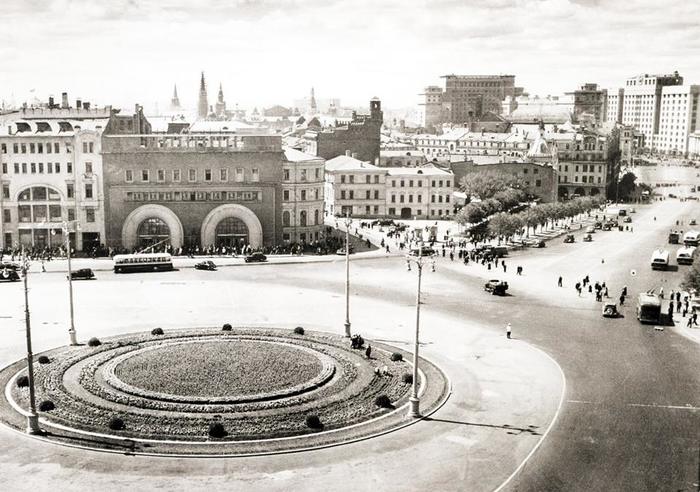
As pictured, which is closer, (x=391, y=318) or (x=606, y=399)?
(x=606, y=399)

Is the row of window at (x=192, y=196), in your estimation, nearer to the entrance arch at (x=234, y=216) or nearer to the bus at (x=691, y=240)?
the entrance arch at (x=234, y=216)

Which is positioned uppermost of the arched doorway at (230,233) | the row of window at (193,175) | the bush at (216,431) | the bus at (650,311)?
the row of window at (193,175)

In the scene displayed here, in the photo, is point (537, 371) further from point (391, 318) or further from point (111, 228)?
point (111, 228)

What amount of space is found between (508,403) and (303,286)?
121 feet

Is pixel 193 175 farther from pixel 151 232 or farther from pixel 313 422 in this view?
pixel 313 422

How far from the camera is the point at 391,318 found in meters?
64.0

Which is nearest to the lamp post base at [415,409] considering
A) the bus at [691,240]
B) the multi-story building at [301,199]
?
the multi-story building at [301,199]

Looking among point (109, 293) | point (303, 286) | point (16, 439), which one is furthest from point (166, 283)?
point (16, 439)

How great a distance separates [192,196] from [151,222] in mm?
6055

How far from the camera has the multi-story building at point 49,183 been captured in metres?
95.6

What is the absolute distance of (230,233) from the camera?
324 feet

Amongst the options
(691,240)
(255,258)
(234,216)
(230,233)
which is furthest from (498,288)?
(691,240)

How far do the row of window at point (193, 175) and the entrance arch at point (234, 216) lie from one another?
3.56 m

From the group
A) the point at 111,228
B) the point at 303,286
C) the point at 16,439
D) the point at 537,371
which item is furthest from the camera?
the point at 111,228
